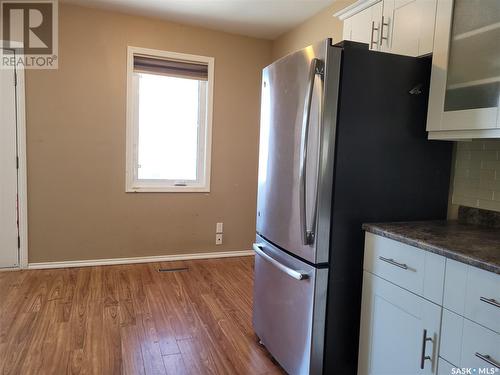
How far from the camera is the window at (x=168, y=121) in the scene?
11.7 ft

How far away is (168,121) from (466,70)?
9.27ft

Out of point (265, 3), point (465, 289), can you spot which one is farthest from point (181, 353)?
point (265, 3)

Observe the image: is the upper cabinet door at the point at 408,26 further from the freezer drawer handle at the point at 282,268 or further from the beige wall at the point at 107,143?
the beige wall at the point at 107,143

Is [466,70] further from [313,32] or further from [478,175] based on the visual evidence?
[313,32]

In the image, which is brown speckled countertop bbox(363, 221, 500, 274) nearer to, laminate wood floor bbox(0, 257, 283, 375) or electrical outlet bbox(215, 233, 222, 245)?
laminate wood floor bbox(0, 257, 283, 375)

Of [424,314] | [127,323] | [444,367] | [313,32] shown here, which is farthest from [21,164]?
[444,367]

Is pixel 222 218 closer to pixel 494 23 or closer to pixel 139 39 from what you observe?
pixel 139 39

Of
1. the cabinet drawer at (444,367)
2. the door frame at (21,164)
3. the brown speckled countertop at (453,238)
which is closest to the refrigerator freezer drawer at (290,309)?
the brown speckled countertop at (453,238)

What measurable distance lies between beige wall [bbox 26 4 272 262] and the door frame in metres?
0.05

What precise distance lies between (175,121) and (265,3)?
4.83ft

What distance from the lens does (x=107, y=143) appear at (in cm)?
349

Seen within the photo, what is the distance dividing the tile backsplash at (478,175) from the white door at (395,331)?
0.77 m

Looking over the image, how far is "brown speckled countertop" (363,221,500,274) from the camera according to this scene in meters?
1.21

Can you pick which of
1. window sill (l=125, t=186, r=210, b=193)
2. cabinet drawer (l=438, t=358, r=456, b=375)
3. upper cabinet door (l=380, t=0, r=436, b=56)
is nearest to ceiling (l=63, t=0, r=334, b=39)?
upper cabinet door (l=380, t=0, r=436, b=56)
